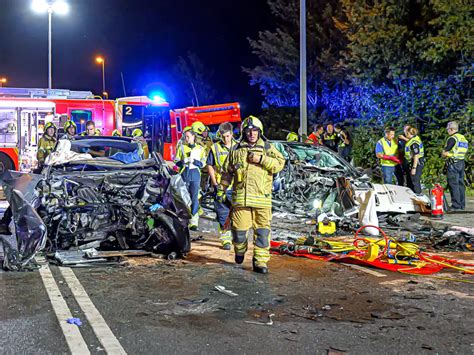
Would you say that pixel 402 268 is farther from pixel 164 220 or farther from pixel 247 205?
pixel 164 220

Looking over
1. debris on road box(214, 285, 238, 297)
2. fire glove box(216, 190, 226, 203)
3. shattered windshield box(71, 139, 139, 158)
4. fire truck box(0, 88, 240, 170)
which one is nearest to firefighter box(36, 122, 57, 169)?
shattered windshield box(71, 139, 139, 158)

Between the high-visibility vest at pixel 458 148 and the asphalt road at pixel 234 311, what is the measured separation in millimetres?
5535

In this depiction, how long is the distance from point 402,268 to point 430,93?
11.2 m

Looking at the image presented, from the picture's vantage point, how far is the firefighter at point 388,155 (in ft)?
40.8

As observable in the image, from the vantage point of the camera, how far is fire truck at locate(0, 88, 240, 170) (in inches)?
746

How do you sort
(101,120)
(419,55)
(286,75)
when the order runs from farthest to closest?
(286,75) → (101,120) → (419,55)

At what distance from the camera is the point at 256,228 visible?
6.62 meters

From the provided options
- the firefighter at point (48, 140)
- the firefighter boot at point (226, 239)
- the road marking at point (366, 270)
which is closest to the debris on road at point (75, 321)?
the road marking at point (366, 270)

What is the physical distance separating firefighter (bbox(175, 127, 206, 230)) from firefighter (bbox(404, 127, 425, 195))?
4448 millimetres

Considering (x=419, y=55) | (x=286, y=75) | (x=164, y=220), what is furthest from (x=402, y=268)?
(x=286, y=75)

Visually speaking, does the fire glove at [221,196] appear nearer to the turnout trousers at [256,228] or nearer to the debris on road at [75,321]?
the turnout trousers at [256,228]

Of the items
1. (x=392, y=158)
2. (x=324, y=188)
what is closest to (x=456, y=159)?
(x=392, y=158)

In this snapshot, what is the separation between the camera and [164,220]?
727cm

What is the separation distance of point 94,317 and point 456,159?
8.58 m
